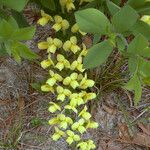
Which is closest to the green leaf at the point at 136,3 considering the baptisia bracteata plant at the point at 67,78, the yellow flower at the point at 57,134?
the baptisia bracteata plant at the point at 67,78

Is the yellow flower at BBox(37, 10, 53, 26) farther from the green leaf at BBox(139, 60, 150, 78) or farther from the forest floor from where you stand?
the green leaf at BBox(139, 60, 150, 78)

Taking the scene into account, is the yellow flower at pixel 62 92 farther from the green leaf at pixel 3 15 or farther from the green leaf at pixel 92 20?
the green leaf at pixel 92 20

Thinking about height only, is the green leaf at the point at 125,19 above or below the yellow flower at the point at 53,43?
above

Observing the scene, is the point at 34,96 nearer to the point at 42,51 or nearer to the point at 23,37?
the point at 42,51

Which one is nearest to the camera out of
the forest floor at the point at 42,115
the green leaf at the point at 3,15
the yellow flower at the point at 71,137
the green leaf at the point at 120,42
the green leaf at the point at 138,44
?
the green leaf at the point at 138,44

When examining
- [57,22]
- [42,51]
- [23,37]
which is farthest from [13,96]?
[23,37]

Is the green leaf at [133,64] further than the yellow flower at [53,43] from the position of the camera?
No

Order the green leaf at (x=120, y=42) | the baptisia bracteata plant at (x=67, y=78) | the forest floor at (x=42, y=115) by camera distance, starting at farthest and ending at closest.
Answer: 1. the forest floor at (x=42, y=115)
2. the baptisia bracteata plant at (x=67, y=78)
3. the green leaf at (x=120, y=42)
